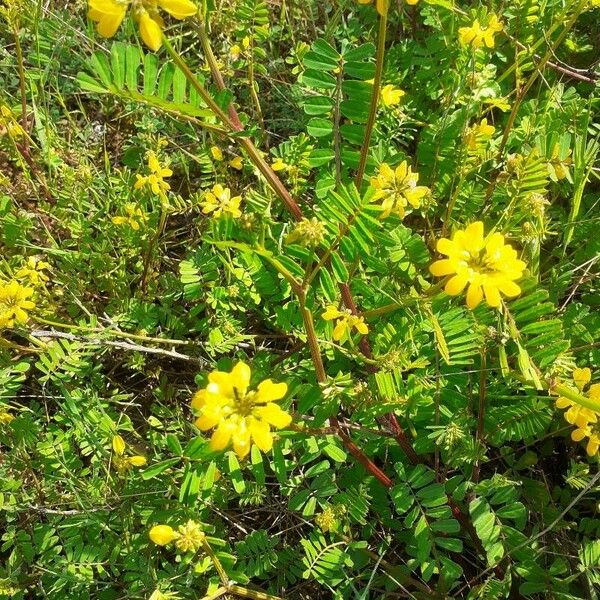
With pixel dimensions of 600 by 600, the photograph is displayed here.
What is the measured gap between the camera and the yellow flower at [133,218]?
8.79ft

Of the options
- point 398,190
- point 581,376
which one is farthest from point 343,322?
point 581,376

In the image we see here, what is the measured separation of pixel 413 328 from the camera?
2.18m

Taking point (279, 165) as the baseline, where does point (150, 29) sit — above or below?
above

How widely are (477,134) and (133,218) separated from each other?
146 centimetres

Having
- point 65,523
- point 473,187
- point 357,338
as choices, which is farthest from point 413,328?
point 65,523

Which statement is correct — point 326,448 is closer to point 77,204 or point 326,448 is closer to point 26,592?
point 26,592

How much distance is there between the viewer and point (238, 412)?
1.48m

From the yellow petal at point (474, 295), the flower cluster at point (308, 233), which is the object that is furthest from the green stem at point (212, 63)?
the yellow petal at point (474, 295)

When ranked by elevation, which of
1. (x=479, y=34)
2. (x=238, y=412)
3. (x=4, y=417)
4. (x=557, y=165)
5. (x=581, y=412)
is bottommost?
(x=4, y=417)

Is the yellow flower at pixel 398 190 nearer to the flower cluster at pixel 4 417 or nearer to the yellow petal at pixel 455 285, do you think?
the yellow petal at pixel 455 285

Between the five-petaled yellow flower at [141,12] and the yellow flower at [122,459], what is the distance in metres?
1.43

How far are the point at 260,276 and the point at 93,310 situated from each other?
38.4 inches

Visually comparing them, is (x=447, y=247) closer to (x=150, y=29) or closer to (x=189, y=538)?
(x=150, y=29)

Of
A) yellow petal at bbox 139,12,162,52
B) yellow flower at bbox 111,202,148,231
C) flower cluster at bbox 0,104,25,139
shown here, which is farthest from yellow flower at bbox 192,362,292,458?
flower cluster at bbox 0,104,25,139
